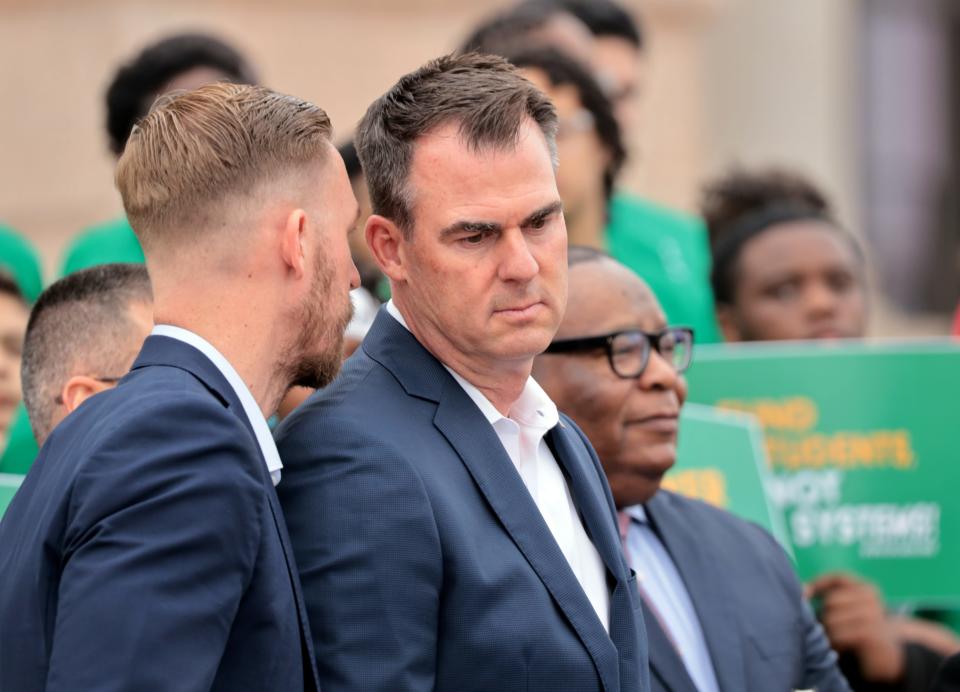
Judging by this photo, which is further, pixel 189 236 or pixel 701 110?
pixel 701 110

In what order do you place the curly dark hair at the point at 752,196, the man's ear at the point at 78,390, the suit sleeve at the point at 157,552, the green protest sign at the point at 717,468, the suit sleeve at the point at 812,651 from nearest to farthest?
the suit sleeve at the point at 157,552
the man's ear at the point at 78,390
the suit sleeve at the point at 812,651
the green protest sign at the point at 717,468
the curly dark hair at the point at 752,196

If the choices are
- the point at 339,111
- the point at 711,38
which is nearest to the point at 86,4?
the point at 339,111

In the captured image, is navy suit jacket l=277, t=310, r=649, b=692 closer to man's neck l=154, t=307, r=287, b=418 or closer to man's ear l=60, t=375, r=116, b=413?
man's neck l=154, t=307, r=287, b=418

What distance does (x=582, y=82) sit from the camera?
588 cm

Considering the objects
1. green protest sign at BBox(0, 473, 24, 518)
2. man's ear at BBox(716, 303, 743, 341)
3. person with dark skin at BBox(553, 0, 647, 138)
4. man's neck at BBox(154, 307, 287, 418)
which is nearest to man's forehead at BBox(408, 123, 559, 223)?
man's neck at BBox(154, 307, 287, 418)

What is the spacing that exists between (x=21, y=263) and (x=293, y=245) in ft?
10.1

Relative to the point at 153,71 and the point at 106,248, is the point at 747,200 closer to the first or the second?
the point at 153,71

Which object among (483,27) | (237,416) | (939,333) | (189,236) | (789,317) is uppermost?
(483,27)

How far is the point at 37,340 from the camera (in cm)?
361

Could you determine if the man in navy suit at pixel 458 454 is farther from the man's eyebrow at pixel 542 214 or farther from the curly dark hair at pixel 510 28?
the curly dark hair at pixel 510 28

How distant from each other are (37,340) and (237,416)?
42.4 inches

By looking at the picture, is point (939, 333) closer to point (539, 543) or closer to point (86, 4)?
point (86, 4)

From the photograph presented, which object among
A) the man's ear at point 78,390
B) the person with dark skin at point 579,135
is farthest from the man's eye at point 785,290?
the man's ear at point 78,390

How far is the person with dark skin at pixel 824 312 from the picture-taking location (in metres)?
5.18
